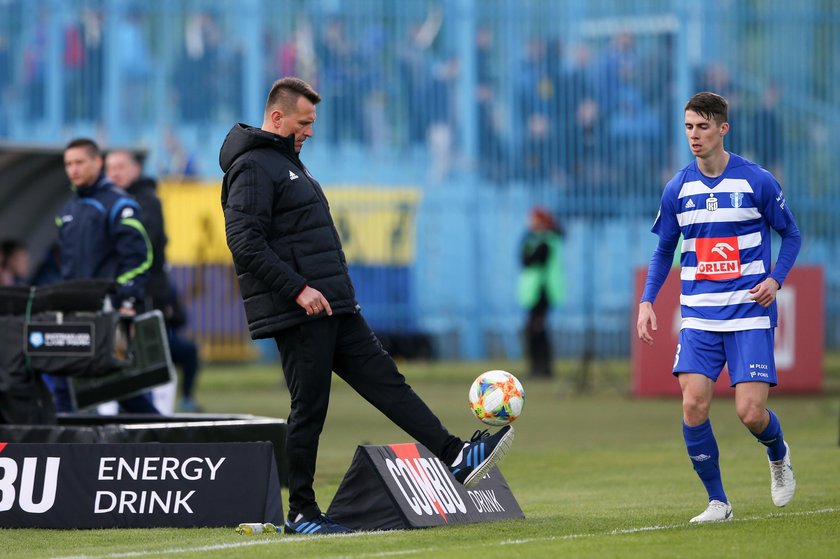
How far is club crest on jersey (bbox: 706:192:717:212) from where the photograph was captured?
8344 millimetres

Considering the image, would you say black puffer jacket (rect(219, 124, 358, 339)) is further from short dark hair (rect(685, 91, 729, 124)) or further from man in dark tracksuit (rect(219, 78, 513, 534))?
short dark hair (rect(685, 91, 729, 124))

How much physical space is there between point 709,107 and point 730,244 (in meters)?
0.73

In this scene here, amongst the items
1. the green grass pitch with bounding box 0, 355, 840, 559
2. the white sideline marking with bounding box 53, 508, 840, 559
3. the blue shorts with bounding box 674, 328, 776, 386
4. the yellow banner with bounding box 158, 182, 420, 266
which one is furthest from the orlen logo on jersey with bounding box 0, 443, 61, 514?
the yellow banner with bounding box 158, 182, 420, 266

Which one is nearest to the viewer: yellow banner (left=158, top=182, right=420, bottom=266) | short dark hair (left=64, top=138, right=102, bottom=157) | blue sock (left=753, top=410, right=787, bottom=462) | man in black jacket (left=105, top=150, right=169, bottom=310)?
blue sock (left=753, top=410, right=787, bottom=462)

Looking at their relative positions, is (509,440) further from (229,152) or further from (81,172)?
(81,172)

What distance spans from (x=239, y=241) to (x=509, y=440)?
171 cm

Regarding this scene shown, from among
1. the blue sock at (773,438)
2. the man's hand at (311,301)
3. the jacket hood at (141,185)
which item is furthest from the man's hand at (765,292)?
the jacket hood at (141,185)

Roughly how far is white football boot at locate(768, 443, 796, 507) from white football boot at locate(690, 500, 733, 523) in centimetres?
38

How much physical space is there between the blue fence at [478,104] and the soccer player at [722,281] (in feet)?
57.3

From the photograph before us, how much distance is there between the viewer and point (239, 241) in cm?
783

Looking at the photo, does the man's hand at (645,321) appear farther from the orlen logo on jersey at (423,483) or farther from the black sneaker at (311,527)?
the black sneaker at (311,527)

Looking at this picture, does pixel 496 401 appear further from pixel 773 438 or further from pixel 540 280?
pixel 540 280

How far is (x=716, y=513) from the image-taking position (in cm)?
836

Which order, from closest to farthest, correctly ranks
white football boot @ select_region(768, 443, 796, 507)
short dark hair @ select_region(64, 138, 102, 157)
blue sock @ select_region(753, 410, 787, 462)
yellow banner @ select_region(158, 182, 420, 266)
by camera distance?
1. blue sock @ select_region(753, 410, 787, 462)
2. white football boot @ select_region(768, 443, 796, 507)
3. short dark hair @ select_region(64, 138, 102, 157)
4. yellow banner @ select_region(158, 182, 420, 266)
